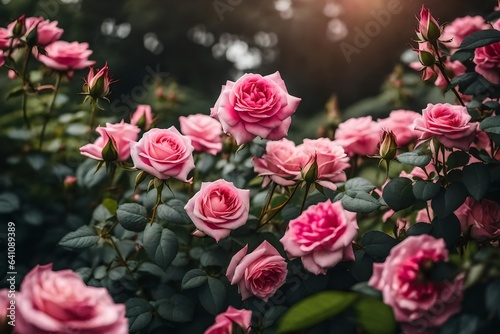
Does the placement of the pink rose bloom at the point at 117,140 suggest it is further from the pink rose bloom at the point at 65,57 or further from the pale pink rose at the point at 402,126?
the pale pink rose at the point at 402,126

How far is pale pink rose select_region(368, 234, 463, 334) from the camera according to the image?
1.01m

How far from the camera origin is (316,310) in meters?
0.96

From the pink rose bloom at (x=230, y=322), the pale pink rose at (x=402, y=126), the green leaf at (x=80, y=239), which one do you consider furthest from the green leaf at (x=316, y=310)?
the pale pink rose at (x=402, y=126)

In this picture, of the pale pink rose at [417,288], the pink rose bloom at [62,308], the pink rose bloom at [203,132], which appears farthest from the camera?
the pink rose bloom at [203,132]

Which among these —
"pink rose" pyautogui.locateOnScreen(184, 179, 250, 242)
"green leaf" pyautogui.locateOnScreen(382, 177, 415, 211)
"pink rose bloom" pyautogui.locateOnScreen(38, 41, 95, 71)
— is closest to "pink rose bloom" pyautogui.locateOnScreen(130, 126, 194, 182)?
"pink rose" pyautogui.locateOnScreen(184, 179, 250, 242)

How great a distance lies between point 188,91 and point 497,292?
10.7 feet

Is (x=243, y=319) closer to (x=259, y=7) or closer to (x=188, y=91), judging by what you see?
(x=188, y=91)

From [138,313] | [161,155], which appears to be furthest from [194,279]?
[161,155]

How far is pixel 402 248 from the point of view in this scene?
40.5 inches

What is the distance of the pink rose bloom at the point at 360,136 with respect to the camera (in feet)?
5.81

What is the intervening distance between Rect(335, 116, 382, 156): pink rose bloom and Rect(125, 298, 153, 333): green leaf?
81 centimetres

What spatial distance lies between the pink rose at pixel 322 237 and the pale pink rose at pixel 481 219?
34 cm

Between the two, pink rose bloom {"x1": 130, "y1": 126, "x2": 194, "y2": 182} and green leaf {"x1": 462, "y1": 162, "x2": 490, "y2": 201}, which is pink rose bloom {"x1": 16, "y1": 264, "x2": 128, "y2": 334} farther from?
green leaf {"x1": 462, "y1": 162, "x2": 490, "y2": 201}

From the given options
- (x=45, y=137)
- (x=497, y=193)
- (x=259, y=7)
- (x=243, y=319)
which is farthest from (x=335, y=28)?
(x=243, y=319)
